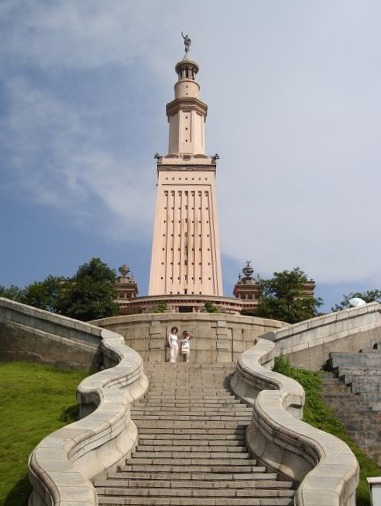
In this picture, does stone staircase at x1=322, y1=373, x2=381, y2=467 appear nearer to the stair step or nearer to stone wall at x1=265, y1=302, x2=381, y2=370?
stone wall at x1=265, y1=302, x2=381, y2=370

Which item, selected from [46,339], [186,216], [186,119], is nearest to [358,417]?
[46,339]

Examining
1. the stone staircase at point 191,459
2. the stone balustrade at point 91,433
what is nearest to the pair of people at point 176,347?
the stone balustrade at point 91,433

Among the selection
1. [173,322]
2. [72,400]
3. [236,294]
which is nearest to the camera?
[72,400]

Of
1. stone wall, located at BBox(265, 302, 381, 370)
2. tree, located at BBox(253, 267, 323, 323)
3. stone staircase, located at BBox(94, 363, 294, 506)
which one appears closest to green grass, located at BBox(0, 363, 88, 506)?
stone staircase, located at BBox(94, 363, 294, 506)

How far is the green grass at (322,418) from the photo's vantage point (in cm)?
988

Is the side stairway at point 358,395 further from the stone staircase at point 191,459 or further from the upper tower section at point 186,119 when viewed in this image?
the upper tower section at point 186,119

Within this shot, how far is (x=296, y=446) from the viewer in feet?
29.7

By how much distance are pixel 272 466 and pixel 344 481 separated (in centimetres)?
191

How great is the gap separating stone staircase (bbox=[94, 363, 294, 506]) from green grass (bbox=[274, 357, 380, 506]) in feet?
4.55

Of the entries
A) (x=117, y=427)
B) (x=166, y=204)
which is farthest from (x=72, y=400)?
(x=166, y=204)

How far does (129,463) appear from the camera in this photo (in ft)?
32.2

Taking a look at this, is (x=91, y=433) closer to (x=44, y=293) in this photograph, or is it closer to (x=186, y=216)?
(x=44, y=293)

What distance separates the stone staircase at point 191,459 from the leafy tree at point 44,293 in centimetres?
2043

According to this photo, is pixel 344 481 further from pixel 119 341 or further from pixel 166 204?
pixel 166 204
